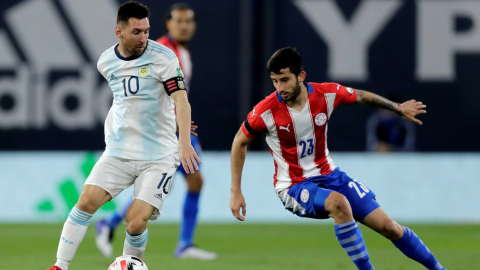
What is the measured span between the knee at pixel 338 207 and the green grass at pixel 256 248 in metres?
1.59

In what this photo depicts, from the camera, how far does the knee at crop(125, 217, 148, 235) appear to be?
193 inches

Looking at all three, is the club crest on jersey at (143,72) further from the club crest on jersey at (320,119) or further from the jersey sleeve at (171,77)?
the club crest on jersey at (320,119)

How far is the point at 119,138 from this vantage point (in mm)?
5102

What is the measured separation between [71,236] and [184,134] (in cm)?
99

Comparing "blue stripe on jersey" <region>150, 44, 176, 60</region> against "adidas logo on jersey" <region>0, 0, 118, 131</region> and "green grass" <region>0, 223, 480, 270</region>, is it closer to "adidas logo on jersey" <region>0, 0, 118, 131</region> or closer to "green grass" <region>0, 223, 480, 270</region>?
"green grass" <region>0, 223, 480, 270</region>

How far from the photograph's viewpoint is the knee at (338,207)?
4.84m

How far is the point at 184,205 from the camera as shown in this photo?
714 centimetres

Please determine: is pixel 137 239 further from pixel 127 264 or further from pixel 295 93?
pixel 295 93

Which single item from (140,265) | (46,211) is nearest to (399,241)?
(140,265)

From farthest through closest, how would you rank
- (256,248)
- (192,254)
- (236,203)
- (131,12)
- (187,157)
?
(256,248) < (192,254) < (236,203) < (131,12) < (187,157)

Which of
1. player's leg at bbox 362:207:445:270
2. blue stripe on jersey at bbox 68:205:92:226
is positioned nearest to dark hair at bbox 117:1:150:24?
blue stripe on jersey at bbox 68:205:92:226

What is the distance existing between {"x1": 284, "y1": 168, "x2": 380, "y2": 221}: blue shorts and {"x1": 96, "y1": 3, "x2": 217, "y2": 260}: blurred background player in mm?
1979

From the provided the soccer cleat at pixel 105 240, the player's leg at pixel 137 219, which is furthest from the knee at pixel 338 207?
the soccer cleat at pixel 105 240

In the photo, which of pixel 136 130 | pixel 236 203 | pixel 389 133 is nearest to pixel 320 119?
pixel 236 203
